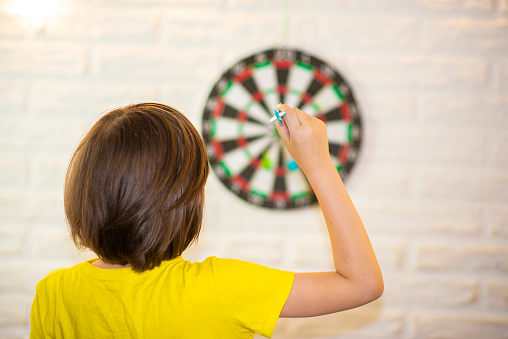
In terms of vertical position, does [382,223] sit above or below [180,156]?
below

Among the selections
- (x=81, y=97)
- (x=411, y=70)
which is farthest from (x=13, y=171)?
(x=411, y=70)

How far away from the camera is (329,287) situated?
2.11ft

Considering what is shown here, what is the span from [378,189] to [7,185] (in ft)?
3.95

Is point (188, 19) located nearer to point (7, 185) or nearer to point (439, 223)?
point (7, 185)

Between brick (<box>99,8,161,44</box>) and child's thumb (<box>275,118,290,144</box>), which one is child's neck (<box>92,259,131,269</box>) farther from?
brick (<box>99,8,161,44</box>)

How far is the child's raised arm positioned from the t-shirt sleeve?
4 cm

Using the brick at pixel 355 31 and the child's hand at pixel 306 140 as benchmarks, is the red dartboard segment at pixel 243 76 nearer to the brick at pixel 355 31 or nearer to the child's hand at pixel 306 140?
the brick at pixel 355 31

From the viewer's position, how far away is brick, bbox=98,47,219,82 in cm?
142

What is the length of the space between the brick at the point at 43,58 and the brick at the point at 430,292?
122 cm

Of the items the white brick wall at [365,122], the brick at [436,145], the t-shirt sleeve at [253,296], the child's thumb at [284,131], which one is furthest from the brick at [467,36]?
the t-shirt sleeve at [253,296]

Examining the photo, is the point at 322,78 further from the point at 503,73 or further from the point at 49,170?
the point at 49,170

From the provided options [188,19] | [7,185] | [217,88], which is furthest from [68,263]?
[188,19]

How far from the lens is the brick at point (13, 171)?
4.66ft

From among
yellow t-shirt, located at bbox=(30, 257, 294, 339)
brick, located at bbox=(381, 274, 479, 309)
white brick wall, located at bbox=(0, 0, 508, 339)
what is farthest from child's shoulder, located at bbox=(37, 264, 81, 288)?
brick, located at bbox=(381, 274, 479, 309)
